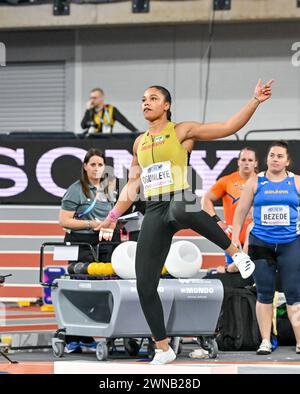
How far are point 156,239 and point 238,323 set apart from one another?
79.6 inches

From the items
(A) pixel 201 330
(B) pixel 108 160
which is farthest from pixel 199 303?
(B) pixel 108 160

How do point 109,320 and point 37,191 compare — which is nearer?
point 109,320

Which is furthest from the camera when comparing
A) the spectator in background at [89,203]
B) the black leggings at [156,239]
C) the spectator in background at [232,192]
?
the spectator in background at [232,192]

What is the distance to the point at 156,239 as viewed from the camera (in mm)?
6207

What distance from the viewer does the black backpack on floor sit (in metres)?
7.94

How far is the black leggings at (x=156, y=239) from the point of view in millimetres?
6148

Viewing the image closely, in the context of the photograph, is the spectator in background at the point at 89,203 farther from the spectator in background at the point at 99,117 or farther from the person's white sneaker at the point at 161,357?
the spectator in background at the point at 99,117

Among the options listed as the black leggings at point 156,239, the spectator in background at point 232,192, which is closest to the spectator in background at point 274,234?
the spectator in background at point 232,192

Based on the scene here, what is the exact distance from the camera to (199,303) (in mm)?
7336

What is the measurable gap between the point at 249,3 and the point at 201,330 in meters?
9.34

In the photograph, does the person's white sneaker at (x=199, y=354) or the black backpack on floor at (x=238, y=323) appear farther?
the black backpack on floor at (x=238, y=323)

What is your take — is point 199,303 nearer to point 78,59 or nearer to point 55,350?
point 55,350

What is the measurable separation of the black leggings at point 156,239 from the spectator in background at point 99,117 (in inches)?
249

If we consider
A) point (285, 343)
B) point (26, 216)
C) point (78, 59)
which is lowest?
point (285, 343)
